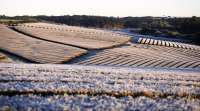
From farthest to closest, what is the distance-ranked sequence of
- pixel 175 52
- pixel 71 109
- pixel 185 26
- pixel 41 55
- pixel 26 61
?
1. pixel 185 26
2. pixel 175 52
3. pixel 41 55
4. pixel 26 61
5. pixel 71 109

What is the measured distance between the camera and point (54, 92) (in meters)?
8.41

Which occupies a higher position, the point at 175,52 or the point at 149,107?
the point at 149,107

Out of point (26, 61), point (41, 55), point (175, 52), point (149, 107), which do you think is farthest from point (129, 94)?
point (175, 52)

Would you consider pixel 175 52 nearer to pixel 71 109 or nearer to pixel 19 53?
pixel 19 53

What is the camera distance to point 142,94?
8.76 metres

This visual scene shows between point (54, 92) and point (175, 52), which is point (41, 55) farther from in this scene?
point (54, 92)

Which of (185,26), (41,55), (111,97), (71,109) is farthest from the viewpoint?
(185,26)

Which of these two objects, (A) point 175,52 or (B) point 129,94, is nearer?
(B) point 129,94

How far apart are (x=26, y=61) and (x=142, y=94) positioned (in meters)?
18.2

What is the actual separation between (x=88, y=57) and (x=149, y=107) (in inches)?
839

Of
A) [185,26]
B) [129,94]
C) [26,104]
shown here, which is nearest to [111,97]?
[129,94]

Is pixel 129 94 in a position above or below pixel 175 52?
above

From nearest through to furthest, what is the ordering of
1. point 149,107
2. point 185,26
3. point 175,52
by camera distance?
point 149,107
point 175,52
point 185,26

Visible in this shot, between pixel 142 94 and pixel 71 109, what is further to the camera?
pixel 142 94
